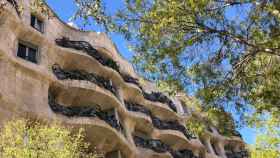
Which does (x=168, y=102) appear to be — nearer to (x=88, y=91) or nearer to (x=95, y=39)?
(x=95, y=39)

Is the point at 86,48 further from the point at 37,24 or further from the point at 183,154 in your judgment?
the point at 183,154

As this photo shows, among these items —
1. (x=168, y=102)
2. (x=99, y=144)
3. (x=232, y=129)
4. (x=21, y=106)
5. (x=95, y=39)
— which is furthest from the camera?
(x=168, y=102)

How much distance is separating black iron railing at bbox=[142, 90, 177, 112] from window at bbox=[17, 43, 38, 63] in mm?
11609

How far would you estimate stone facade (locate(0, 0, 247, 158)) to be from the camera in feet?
81.4

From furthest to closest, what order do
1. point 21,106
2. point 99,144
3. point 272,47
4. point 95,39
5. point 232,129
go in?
point 95,39
point 99,144
point 21,106
point 232,129
point 272,47

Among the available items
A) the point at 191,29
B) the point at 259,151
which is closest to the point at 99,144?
the point at 259,151

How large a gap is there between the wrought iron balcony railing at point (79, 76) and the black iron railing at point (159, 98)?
25.6 feet

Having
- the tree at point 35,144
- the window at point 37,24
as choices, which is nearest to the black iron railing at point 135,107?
the window at point 37,24

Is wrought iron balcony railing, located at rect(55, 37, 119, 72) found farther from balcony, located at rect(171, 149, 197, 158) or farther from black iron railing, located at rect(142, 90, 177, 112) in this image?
balcony, located at rect(171, 149, 197, 158)

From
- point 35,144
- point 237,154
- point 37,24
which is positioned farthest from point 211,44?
point 237,154

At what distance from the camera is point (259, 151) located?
24.1 metres

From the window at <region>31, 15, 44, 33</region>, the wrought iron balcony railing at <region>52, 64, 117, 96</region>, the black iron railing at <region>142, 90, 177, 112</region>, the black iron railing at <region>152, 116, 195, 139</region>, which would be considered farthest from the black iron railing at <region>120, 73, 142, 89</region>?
the window at <region>31, 15, 44, 33</region>

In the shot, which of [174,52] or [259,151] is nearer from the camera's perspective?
[174,52]

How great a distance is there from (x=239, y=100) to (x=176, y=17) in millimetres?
3808
